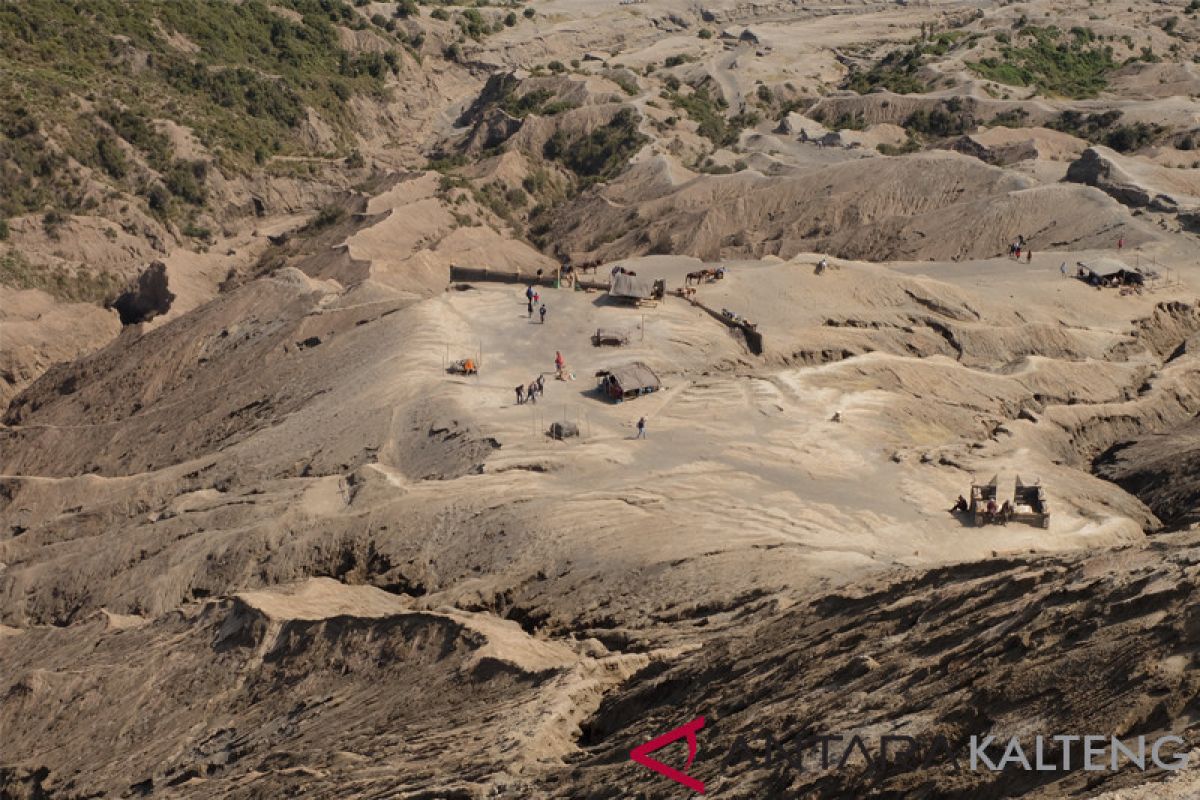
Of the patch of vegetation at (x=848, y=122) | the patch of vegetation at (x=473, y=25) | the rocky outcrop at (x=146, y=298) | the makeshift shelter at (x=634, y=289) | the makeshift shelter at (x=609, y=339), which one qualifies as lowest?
the rocky outcrop at (x=146, y=298)

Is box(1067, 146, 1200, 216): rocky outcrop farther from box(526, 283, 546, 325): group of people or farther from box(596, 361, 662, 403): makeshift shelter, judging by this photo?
box(596, 361, 662, 403): makeshift shelter

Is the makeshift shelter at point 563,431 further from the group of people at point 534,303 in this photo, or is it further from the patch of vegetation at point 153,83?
the patch of vegetation at point 153,83

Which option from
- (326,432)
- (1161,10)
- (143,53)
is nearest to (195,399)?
(326,432)

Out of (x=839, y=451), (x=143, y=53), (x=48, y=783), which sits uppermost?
(x=143, y=53)

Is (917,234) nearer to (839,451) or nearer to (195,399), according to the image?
(839,451)

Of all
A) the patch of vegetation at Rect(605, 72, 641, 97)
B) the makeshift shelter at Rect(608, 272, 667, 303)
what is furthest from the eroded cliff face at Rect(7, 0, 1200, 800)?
the patch of vegetation at Rect(605, 72, 641, 97)

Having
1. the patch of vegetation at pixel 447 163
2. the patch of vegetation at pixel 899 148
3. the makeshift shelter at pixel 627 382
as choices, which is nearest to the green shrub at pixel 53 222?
the patch of vegetation at pixel 447 163

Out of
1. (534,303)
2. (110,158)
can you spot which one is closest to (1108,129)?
(534,303)
